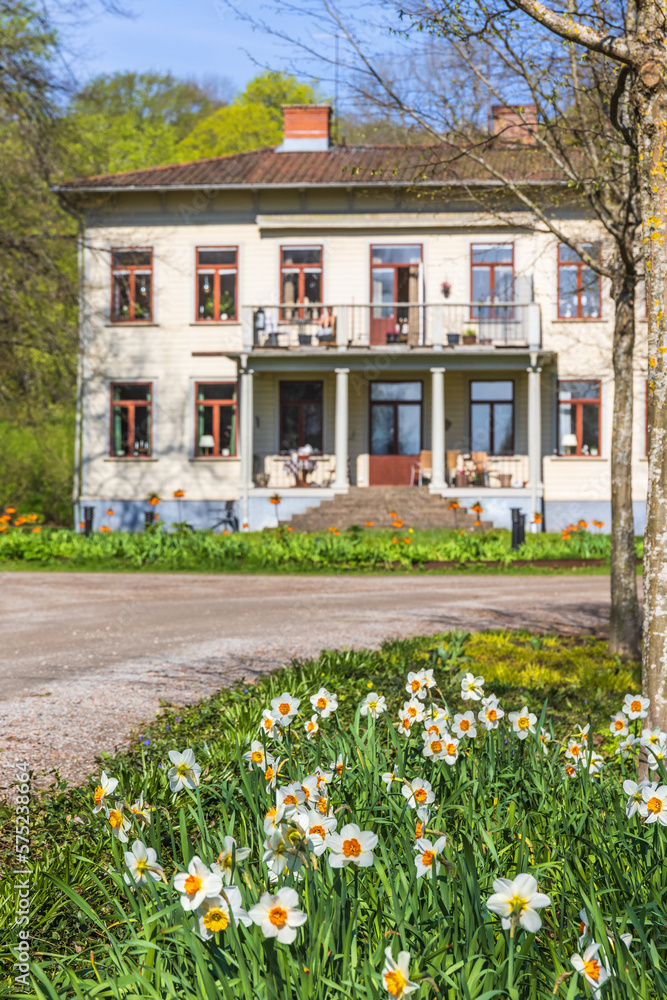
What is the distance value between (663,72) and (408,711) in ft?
8.41

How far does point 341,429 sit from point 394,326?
9.89 feet

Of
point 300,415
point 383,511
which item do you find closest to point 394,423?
point 300,415

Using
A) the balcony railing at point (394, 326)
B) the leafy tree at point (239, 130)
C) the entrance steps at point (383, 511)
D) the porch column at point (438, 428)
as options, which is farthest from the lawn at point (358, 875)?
the leafy tree at point (239, 130)

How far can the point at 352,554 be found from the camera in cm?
1530

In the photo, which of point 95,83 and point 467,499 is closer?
point 95,83

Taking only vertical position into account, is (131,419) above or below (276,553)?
above

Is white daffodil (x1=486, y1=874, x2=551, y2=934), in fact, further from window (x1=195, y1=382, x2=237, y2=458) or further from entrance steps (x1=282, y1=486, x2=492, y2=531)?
window (x1=195, y1=382, x2=237, y2=458)

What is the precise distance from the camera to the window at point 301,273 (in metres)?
23.2

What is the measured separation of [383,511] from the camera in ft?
67.5

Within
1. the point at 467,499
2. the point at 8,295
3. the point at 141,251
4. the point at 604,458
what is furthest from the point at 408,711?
the point at 141,251

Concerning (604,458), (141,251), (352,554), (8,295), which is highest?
(141,251)

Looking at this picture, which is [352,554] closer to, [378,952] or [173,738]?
[173,738]

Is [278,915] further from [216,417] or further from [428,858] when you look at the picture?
[216,417]

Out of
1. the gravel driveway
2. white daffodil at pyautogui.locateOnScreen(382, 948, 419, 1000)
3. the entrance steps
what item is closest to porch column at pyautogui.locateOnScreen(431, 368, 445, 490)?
the entrance steps
